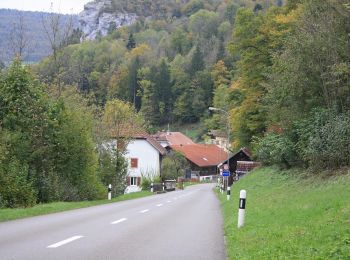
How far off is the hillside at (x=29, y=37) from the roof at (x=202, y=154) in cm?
7236

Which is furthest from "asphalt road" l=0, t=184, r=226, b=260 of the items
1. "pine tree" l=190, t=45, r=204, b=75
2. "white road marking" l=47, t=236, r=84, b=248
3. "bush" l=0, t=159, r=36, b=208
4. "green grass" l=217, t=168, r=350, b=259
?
"pine tree" l=190, t=45, r=204, b=75

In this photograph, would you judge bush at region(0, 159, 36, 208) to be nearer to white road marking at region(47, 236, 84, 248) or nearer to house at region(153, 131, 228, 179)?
white road marking at region(47, 236, 84, 248)

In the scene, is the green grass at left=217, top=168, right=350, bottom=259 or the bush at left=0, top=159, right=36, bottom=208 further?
the bush at left=0, top=159, right=36, bottom=208

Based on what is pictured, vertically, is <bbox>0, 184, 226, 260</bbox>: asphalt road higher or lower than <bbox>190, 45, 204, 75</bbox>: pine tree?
lower

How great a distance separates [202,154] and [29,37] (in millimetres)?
88155

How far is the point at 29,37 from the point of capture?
106 ft

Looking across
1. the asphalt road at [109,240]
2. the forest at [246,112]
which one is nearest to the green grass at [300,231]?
the asphalt road at [109,240]

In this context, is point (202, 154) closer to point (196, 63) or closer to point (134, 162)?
point (196, 63)

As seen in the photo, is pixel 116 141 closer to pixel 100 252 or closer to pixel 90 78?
pixel 100 252

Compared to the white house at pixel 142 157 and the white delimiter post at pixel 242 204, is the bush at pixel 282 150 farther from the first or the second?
the white house at pixel 142 157

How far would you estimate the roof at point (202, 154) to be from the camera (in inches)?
4398

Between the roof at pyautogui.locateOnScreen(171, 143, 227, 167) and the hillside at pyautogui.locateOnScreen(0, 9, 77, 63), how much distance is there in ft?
237

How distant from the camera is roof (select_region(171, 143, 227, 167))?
111706mm

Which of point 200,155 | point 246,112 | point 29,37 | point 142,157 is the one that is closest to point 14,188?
point 29,37
